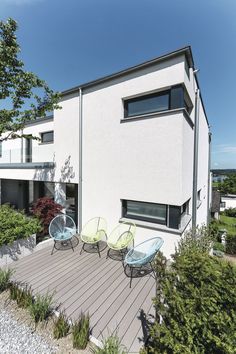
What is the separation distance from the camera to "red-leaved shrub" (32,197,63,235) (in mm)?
6941

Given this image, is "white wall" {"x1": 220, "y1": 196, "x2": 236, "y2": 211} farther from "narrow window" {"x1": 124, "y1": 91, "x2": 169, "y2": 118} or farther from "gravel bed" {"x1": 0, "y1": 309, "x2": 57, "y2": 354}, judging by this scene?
"gravel bed" {"x1": 0, "y1": 309, "x2": 57, "y2": 354}

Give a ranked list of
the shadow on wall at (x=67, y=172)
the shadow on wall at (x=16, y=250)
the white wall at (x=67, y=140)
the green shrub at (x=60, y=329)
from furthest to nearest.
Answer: the shadow on wall at (x=67, y=172) → the white wall at (x=67, y=140) → the shadow on wall at (x=16, y=250) → the green shrub at (x=60, y=329)

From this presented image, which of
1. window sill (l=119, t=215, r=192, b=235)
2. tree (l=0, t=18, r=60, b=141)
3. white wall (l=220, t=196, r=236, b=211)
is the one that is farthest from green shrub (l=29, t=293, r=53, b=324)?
white wall (l=220, t=196, r=236, b=211)

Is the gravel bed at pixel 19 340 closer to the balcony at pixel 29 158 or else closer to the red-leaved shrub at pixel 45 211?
the red-leaved shrub at pixel 45 211

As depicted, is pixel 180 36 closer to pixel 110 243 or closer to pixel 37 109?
pixel 37 109

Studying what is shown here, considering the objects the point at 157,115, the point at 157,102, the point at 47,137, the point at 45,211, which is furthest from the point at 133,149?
the point at 47,137

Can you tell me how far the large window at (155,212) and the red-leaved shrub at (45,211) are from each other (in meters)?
2.85

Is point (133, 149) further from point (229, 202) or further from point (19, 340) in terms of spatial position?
point (229, 202)

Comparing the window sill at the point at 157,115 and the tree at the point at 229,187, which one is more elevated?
the window sill at the point at 157,115

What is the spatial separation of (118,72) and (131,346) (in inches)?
288

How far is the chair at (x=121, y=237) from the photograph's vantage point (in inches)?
210

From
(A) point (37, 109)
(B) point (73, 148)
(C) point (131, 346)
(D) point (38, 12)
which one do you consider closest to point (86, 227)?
(B) point (73, 148)

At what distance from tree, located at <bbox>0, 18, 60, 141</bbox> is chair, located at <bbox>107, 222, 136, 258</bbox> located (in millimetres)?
5676

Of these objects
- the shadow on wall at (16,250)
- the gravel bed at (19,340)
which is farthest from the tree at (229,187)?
the gravel bed at (19,340)
